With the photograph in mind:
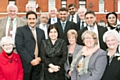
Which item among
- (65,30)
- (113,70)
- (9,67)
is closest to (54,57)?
(9,67)

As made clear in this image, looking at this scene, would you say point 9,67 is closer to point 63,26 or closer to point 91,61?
point 91,61

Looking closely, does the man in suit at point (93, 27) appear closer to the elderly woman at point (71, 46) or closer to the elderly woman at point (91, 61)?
the elderly woman at point (71, 46)

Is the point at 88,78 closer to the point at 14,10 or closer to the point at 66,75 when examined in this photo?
the point at 66,75

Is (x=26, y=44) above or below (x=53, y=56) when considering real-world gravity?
above

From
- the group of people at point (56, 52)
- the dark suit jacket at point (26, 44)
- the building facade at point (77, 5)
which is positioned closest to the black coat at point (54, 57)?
the group of people at point (56, 52)

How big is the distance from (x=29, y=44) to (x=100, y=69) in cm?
235

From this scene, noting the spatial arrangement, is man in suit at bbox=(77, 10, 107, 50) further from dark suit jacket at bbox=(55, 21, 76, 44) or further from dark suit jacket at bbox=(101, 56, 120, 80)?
dark suit jacket at bbox=(101, 56, 120, 80)

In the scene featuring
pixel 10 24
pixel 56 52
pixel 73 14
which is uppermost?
pixel 73 14

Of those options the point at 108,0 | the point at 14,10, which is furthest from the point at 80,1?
the point at 14,10

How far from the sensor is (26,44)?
255 inches

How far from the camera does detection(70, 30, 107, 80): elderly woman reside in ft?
16.4

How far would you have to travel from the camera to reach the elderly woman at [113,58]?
15.3ft

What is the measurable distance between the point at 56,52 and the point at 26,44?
0.96m

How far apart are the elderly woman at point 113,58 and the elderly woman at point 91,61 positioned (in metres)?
0.13
